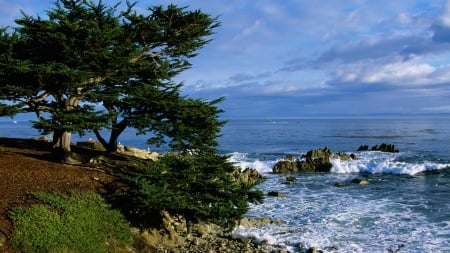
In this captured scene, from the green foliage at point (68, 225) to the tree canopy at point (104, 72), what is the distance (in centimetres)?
253

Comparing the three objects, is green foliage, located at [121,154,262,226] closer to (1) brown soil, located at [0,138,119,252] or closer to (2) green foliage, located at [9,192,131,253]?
(2) green foliage, located at [9,192,131,253]

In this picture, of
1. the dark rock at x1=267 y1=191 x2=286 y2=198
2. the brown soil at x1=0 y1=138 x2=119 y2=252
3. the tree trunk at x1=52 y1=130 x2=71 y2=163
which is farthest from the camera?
the dark rock at x1=267 y1=191 x2=286 y2=198

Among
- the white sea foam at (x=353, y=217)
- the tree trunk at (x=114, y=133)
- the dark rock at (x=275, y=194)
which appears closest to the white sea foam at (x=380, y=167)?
the white sea foam at (x=353, y=217)

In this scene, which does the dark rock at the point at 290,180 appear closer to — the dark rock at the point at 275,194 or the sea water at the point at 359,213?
the sea water at the point at 359,213

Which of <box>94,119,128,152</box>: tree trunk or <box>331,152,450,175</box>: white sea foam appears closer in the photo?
<box>94,119,128,152</box>: tree trunk

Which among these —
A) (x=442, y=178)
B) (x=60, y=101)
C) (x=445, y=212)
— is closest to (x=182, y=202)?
(x=60, y=101)

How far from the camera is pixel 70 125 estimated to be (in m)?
12.5

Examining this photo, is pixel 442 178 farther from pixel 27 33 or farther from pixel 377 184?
pixel 27 33

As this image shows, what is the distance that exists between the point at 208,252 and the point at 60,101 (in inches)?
283

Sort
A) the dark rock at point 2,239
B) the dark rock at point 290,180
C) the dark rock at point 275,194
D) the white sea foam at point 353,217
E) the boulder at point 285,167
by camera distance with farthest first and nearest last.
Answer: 1. the boulder at point 285,167
2. the dark rock at point 290,180
3. the dark rock at point 275,194
4. the white sea foam at point 353,217
5. the dark rock at point 2,239

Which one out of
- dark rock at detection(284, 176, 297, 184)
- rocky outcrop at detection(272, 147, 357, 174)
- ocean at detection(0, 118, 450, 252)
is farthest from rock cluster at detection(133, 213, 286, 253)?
rocky outcrop at detection(272, 147, 357, 174)

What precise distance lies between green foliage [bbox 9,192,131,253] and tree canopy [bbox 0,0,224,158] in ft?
8.31

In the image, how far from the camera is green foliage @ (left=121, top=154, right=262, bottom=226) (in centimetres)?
1146

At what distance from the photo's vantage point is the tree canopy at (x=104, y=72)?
12.9m
